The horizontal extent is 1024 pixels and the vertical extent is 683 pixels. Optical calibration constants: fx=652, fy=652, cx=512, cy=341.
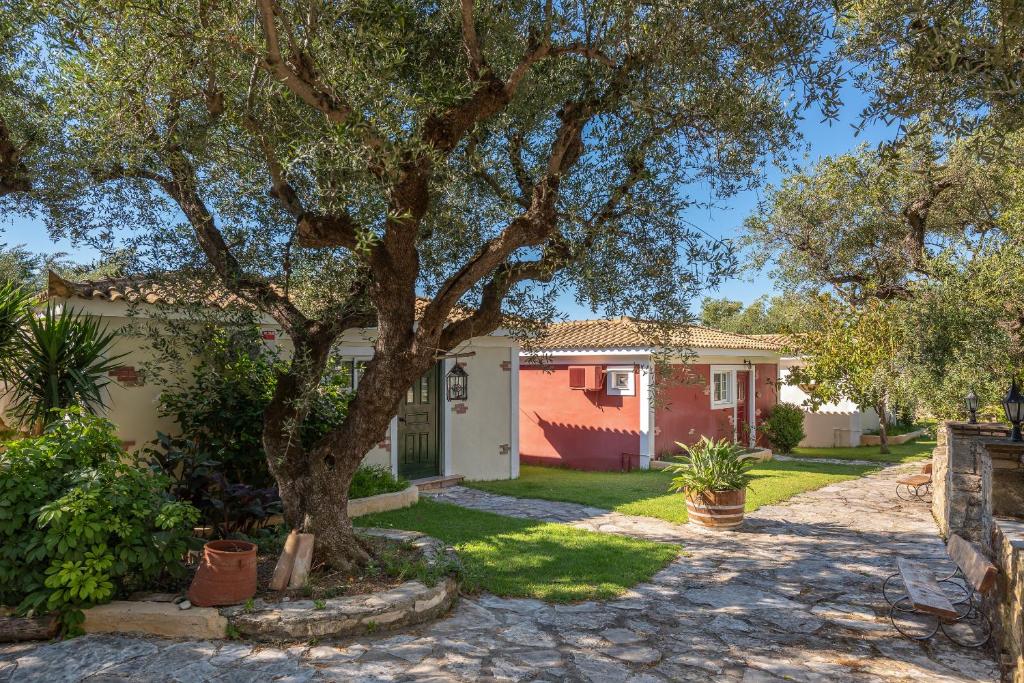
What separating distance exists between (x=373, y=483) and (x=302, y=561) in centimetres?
456

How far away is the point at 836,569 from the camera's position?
730cm

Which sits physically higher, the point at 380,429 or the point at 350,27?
the point at 350,27

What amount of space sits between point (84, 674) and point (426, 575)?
2634mm

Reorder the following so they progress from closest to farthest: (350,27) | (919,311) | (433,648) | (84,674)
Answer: (84,674) → (433,648) → (350,27) → (919,311)

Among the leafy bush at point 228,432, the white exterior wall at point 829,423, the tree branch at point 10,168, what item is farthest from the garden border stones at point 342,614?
the white exterior wall at point 829,423

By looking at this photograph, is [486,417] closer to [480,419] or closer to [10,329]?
[480,419]

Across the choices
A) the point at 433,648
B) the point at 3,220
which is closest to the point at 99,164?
the point at 3,220

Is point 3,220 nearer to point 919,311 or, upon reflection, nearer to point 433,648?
point 433,648

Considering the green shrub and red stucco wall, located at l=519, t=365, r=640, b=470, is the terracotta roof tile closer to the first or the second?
red stucco wall, located at l=519, t=365, r=640, b=470

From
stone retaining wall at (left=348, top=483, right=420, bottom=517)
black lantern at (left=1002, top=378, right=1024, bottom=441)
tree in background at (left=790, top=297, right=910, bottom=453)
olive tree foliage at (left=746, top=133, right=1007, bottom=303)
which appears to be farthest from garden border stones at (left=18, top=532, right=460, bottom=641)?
tree in background at (left=790, top=297, right=910, bottom=453)

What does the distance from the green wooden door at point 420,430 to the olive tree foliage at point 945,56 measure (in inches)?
365

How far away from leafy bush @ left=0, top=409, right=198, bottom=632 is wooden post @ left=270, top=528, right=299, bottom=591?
77cm

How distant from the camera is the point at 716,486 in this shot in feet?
30.0

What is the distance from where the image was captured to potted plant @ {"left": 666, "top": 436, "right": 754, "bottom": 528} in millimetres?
9086
